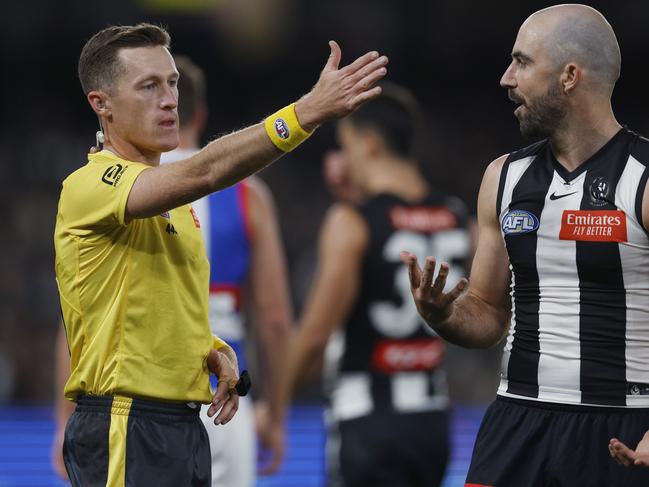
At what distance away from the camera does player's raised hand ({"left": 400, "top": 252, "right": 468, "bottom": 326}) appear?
380 cm

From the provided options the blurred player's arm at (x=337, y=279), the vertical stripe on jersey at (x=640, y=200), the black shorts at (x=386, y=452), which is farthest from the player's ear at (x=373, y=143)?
the vertical stripe on jersey at (x=640, y=200)

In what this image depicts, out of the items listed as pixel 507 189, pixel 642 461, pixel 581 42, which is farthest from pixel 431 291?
pixel 581 42

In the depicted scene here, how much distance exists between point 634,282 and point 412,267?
68 centimetres

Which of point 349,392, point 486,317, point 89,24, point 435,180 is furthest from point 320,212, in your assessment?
point 486,317

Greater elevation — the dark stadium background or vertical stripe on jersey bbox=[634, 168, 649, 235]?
the dark stadium background

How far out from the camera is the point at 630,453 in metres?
3.57

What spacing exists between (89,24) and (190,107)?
46.1 feet

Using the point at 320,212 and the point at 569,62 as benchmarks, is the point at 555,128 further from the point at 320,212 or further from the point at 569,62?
the point at 320,212

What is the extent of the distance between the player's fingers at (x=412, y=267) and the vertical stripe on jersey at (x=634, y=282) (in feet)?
2.03

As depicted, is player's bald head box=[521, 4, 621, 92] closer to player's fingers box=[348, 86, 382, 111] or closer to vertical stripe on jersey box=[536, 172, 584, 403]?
vertical stripe on jersey box=[536, 172, 584, 403]

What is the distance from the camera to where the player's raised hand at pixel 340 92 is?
137 inches

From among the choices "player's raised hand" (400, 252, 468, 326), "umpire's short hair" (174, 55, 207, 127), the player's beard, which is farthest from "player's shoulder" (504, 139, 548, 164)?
"umpire's short hair" (174, 55, 207, 127)

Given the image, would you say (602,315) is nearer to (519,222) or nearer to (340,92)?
(519,222)

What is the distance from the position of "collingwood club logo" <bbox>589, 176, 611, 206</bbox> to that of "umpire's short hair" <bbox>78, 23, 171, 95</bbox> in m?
1.43
